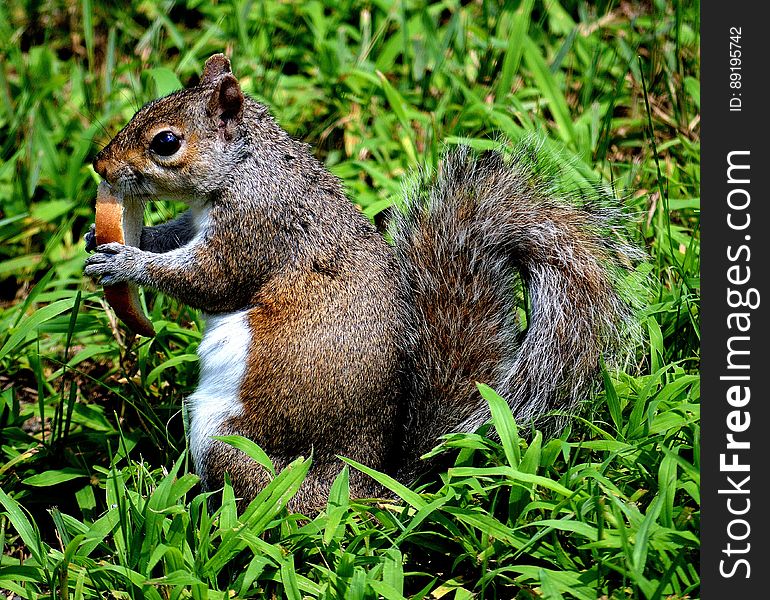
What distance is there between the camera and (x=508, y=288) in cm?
248

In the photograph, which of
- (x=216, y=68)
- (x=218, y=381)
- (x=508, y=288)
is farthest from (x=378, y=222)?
(x=218, y=381)

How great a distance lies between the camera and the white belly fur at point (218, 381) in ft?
8.02

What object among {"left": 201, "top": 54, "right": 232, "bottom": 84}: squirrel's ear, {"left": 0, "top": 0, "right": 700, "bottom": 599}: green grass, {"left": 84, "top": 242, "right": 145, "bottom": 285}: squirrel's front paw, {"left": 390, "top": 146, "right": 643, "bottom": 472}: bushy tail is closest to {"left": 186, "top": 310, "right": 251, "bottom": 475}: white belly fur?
{"left": 0, "top": 0, "right": 700, "bottom": 599}: green grass

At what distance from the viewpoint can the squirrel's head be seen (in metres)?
2.48

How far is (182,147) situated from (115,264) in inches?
13.3

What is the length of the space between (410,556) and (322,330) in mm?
567
